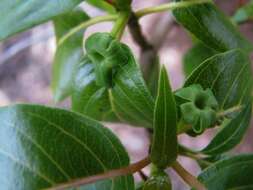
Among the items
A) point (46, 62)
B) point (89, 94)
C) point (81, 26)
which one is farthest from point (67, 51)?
point (46, 62)

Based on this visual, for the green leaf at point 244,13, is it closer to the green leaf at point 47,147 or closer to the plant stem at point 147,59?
the plant stem at point 147,59

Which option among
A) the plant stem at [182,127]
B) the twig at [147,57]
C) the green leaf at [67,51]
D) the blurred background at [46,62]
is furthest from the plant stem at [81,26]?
the blurred background at [46,62]

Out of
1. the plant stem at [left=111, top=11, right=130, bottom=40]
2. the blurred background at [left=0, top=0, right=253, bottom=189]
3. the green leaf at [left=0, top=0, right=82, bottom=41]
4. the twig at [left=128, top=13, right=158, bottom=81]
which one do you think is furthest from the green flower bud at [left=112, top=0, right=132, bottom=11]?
the blurred background at [left=0, top=0, right=253, bottom=189]

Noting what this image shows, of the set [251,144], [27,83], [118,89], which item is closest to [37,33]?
[27,83]

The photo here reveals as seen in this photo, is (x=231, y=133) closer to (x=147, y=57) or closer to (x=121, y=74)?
(x=121, y=74)

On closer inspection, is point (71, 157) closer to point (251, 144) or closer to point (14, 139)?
point (14, 139)
